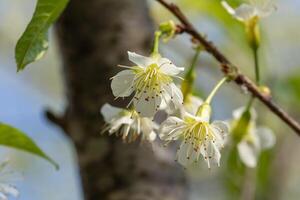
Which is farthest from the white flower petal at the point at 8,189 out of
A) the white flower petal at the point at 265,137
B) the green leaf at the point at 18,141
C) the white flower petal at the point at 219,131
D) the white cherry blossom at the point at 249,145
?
the white flower petal at the point at 265,137

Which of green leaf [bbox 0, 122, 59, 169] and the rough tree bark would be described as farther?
the rough tree bark

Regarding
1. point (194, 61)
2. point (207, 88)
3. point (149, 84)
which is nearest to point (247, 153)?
point (194, 61)

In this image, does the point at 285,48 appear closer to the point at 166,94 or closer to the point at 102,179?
the point at 102,179

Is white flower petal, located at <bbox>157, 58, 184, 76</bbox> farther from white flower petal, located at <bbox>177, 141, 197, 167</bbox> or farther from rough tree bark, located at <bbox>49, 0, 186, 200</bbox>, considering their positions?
rough tree bark, located at <bbox>49, 0, 186, 200</bbox>

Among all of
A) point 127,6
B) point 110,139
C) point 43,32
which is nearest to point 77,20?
point 127,6

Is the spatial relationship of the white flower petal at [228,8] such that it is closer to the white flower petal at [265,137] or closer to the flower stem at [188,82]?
the flower stem at [188,82]

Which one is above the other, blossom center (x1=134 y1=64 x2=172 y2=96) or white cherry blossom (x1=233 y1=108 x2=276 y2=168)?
white cherry blossom (x1=233 y1=108 x2=276 y2=168)

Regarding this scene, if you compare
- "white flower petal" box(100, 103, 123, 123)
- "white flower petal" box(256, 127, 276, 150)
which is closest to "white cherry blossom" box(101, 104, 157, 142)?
"white flower petal" box(100, 103, 123, 123)
